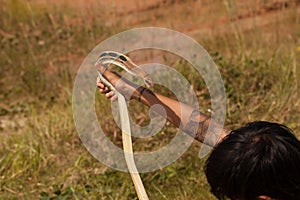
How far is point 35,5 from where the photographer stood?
22.2 feet

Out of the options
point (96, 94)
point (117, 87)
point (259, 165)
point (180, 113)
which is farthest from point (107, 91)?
point (96, 94)

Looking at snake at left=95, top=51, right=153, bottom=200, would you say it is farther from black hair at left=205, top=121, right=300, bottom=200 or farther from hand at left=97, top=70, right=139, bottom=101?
black hair at left=205, top=121, right=300, bottom=200

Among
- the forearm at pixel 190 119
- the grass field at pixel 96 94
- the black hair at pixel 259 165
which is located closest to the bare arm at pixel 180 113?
the forearm at pixel 190 119

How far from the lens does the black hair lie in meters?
1.82

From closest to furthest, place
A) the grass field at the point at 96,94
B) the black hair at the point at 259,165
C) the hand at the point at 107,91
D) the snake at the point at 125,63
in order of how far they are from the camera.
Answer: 1. the black hair at the point at 259,165
2. the snake at the point at 125,63
3. the hand at the point at 107,91
4. the grass field at the point at 96,94

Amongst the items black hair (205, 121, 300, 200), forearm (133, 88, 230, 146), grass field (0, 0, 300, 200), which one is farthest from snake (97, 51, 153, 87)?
grass field (0, 0, 300, 200)

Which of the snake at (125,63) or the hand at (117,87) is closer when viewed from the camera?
the snake at (125,63)

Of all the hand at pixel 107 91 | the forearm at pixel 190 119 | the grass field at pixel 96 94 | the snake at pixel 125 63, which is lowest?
the grass field at pixel 96 94

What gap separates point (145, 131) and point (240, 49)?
1.09 meters

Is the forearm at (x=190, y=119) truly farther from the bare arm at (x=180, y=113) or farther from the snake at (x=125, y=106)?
the snake at (x=125, y=106)

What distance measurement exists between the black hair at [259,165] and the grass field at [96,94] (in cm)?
141

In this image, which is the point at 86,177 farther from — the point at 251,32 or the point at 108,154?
the point at 251,32

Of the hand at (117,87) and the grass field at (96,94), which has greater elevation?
the hand at (117,87)

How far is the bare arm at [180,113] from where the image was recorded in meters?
2.46
